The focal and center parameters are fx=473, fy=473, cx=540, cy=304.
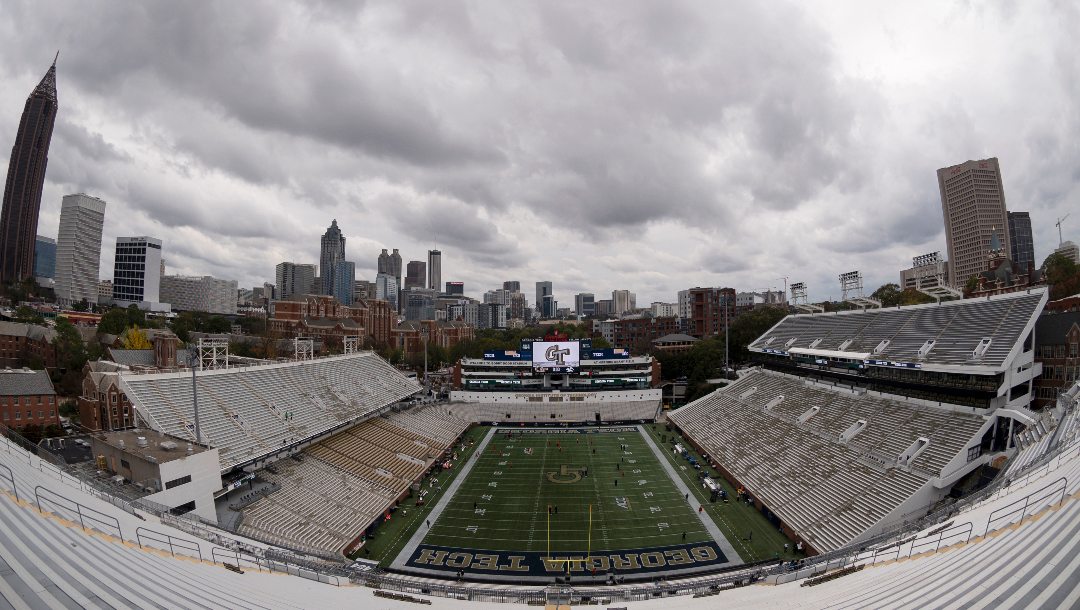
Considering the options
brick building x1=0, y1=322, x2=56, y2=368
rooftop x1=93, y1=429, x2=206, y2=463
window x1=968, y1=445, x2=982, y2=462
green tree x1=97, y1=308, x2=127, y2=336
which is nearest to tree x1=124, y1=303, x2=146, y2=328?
green tree x1=97, y1=308, x2=127, y2=336

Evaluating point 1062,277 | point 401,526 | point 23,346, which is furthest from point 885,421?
point 23,346

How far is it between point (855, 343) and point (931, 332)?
6.56 metres

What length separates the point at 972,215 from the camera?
127688 mm

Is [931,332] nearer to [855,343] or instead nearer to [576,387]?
[855,343]

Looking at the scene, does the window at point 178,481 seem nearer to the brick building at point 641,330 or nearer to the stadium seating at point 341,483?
the stadium seating at point 341,483

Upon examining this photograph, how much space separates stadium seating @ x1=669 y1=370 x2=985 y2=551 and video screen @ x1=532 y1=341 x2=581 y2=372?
19307 millimetres

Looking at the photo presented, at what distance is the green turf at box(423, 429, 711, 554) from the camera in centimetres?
2841

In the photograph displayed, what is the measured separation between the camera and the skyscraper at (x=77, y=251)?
502 ft

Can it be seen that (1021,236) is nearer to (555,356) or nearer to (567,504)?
(555,356)

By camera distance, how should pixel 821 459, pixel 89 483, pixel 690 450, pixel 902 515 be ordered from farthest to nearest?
pixel 690 450 < pixel 821 459 < pixel 902 515 < pixel 89 483

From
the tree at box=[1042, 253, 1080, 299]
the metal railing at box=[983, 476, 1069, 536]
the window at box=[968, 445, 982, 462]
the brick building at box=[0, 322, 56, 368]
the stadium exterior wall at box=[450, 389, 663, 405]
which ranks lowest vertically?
the stadium exterior wall at box=[450, 389, 663, 405]

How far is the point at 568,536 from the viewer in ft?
94.8

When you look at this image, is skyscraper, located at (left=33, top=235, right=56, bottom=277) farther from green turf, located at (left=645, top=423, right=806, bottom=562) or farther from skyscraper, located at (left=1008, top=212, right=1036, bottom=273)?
skyscraper, located at (left=1008, top=212, right=1036, bottom=273)

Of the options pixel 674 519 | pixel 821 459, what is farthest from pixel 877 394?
pixel 674 519
